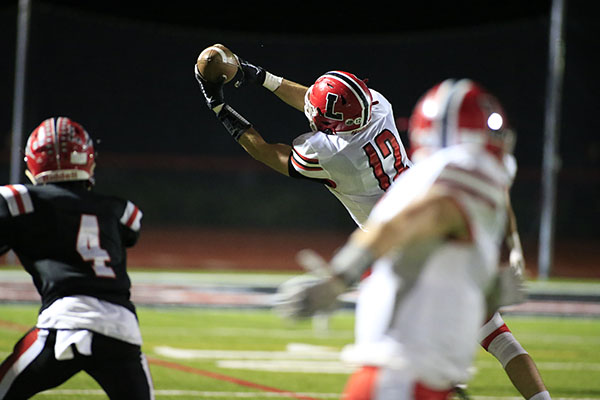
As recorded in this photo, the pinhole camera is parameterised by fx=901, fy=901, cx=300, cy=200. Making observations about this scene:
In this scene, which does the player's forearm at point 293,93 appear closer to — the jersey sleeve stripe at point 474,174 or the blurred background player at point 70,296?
the blurred background player at point 70,296

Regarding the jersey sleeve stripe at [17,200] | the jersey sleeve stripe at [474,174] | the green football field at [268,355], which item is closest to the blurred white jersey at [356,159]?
the green football field at [268,355]

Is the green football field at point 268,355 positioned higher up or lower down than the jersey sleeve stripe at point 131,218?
lower down

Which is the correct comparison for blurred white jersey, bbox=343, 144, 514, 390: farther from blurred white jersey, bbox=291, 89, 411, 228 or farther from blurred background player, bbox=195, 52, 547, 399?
Result: blurred white jersey, bbox=291, 89, 411, 228

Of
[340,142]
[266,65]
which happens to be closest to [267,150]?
[340,142]

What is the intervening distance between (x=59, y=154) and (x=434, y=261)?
1617mm

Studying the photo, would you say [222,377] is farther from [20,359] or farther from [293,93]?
[20,359]

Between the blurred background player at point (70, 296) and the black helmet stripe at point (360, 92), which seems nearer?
the blurred background player at point (70, 296)

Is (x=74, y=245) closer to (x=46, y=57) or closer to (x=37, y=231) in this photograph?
(x=37, y=231)

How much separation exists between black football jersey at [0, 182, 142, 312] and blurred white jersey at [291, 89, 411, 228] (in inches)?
56.5

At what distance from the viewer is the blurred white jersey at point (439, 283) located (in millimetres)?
2580

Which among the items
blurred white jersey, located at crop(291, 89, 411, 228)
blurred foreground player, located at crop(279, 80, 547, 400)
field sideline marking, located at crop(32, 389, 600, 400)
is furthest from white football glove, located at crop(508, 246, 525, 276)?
field sideline marking, located at crop(32, 389, 600, 400)

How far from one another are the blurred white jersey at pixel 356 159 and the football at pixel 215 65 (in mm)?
515

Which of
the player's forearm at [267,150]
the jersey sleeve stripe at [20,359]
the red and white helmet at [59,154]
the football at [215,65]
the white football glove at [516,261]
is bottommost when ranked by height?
the jersey sleeve stripe at [20,359]

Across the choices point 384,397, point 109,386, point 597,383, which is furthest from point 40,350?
point 597,383
